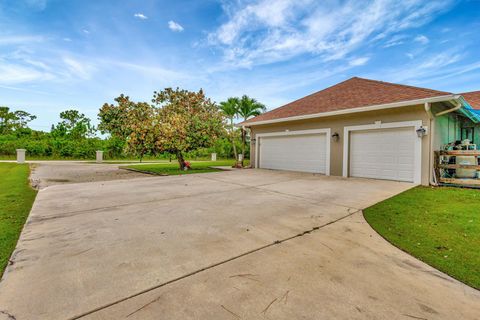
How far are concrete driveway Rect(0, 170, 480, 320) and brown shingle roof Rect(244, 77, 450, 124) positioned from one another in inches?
234

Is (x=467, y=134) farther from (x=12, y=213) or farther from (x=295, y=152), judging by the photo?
(x=12, y=213)

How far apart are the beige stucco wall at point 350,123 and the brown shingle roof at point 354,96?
0.41 metres

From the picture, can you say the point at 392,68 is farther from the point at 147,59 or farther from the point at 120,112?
the point at 120,112

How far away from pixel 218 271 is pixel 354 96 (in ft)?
32.4

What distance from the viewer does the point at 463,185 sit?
6.94 meters

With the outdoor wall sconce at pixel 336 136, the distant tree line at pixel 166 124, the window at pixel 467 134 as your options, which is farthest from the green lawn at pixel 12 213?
the window at pixel 467 134

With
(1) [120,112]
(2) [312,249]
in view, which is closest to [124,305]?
(2) [312,249]

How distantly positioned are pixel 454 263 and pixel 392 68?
15390mm

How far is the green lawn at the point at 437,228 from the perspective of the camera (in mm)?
2340

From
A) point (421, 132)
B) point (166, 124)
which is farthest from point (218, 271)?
point (166, 124)

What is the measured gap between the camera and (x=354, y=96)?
9.70 meters

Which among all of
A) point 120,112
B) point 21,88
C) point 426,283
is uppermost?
point 21,88

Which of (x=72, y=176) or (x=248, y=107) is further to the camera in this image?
(x=248, y=107)

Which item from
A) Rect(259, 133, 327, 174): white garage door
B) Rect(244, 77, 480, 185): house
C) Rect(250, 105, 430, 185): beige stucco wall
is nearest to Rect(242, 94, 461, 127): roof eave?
Rect(244, 77, 480, 185): house
